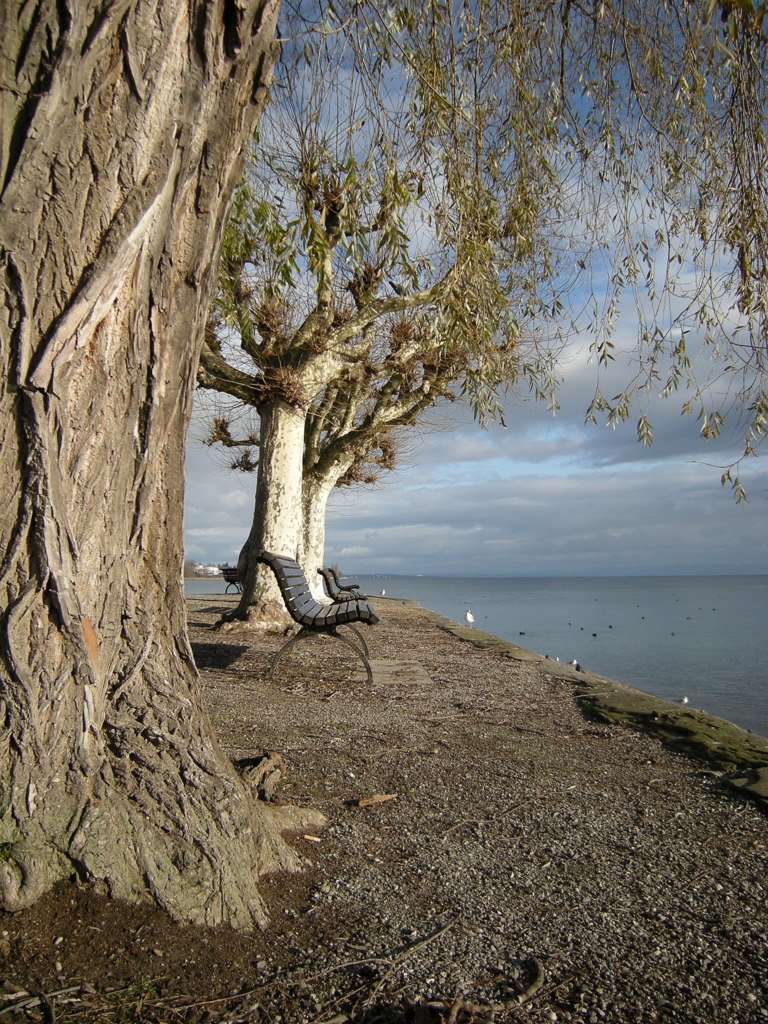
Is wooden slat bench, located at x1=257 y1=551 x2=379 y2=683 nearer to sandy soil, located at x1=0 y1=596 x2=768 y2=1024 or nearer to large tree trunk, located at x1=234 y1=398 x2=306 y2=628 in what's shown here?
sandy soil, located at x1=0 y1=596 x2=768 y2=1024

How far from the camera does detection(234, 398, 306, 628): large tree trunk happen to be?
9.87m

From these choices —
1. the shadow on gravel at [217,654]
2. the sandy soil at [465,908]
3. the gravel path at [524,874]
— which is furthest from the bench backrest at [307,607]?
the sandy soil at [465,908]

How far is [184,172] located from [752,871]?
297 cm

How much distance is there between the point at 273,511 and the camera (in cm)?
988

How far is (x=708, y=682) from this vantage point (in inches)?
500

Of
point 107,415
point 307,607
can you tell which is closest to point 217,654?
point 307,607

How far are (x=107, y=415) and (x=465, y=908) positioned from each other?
6.02 feet

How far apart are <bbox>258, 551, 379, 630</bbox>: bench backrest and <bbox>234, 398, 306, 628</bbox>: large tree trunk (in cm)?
272

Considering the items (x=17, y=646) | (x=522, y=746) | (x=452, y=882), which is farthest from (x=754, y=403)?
(x=17, y=646)

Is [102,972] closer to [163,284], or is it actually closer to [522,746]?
[163,284]

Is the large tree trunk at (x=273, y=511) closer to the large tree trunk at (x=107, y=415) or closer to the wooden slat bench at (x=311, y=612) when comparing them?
the wooden slat bench at (x=311, y=612)

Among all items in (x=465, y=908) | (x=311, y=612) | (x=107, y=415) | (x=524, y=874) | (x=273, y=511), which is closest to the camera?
(x=107, y=415)

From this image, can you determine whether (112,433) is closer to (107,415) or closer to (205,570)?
(107,415)

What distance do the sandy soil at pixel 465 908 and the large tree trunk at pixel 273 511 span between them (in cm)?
520
